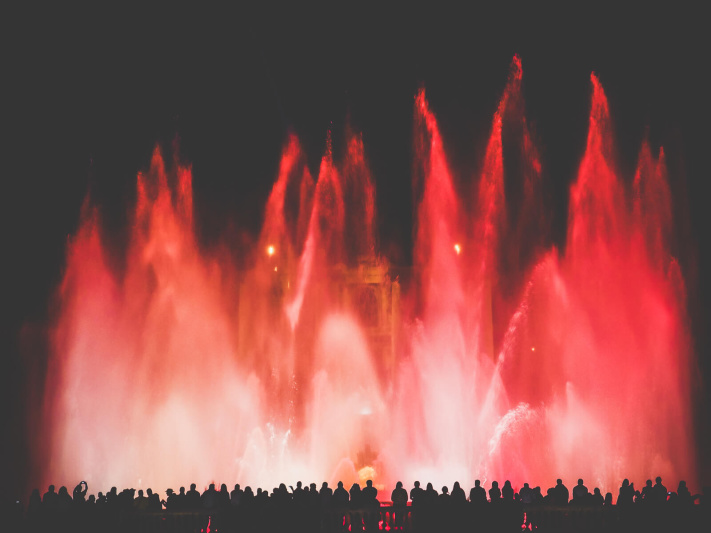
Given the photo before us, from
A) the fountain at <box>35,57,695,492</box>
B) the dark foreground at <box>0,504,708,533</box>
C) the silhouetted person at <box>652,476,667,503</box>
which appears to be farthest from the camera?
the fountain at <box>35,57,695,492</box>

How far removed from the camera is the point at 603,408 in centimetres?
2798

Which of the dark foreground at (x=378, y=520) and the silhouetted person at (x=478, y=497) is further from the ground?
the silhouetted person at (x=478, y=497)

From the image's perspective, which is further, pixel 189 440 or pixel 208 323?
pixel 208 323

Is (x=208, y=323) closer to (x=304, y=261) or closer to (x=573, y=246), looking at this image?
(x=304, y=261)

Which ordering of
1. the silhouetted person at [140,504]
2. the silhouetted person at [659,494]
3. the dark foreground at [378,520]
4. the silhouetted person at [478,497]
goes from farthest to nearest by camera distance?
1. the silhouetted person at [140,504]
2. the silhouetted person at [478,497]
3. the silhouetted person at [659,494]
4. the dark foreground at [378,520]

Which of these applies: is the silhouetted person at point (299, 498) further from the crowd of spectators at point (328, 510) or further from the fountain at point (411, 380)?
the fountain at point (411, 380)

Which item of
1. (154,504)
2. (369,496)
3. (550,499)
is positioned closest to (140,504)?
(154,504)

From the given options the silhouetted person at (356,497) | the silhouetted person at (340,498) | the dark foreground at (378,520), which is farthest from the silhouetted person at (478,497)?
the silhouetted person at (340,498)

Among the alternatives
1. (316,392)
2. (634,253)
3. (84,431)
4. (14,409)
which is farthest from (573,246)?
(14,409)

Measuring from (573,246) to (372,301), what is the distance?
26150 mm

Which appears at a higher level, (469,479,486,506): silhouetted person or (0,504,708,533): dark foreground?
(469,479,486,506): silhouetted person

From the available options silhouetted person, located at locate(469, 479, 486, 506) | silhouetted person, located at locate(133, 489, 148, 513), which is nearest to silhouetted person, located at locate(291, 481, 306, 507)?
silhouetted person, located at locate(133, 489, 148, 513)

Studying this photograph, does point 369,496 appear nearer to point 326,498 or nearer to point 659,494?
point 326,498

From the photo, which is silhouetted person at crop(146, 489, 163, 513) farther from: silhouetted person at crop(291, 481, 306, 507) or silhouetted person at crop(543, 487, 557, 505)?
silhouetted person at crop(543, 487, 557, 505)
